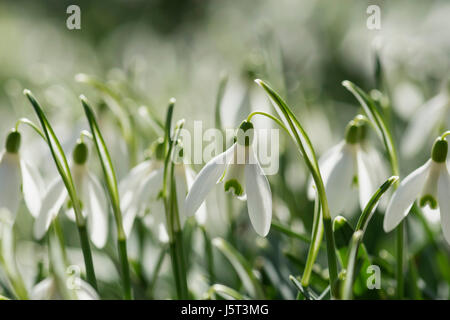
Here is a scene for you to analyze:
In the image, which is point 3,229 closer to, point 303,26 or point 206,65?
point 206,65

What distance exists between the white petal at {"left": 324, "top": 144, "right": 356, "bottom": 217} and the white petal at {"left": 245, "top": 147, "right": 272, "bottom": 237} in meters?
0.10

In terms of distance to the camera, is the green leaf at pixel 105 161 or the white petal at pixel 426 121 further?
the white petal at pixel 426 121

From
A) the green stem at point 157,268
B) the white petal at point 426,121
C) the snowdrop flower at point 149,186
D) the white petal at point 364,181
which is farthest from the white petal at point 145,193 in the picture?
the white petal at point 426,121

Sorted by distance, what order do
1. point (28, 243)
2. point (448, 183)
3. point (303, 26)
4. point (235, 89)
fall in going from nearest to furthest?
point (448, 183), point (235, 89), point (28, 243), point (303, 26)

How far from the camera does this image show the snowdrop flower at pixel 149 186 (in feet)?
1.95

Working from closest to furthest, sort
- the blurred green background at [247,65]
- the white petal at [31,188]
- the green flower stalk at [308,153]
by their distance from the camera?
the green flower stalk at [308,153] → the white petal at [31,188] → the blurred green background at [247,65]

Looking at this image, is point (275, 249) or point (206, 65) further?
point (206, 65)

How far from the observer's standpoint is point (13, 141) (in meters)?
0.57

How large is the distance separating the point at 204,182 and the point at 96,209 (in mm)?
171

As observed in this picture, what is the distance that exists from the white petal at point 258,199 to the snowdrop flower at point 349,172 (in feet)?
0.32

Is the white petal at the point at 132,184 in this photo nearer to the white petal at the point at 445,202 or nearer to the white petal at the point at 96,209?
the white petal at the point at 96,209
